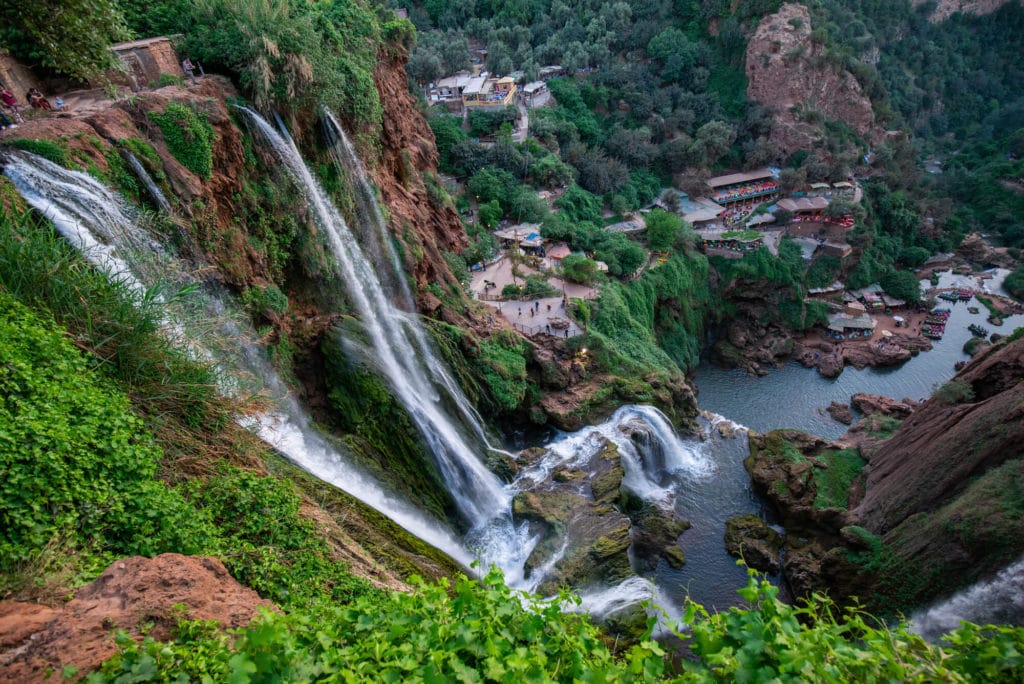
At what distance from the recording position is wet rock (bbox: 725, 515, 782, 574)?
54.1 feet

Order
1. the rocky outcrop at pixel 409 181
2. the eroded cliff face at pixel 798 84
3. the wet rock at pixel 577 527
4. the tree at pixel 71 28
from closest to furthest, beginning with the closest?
the tree at pixel 71 28 < the wet rock at pixel 577 527 < the rocky outcrop at pixel 409 181 < the eroded cliff face at pixel 798 84

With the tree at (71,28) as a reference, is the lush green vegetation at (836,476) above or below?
below

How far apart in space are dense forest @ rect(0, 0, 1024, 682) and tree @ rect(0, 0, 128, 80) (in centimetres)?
4

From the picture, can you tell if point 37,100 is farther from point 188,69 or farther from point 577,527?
point 577,527

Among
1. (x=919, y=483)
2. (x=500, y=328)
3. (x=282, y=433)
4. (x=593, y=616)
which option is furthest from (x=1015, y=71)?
(x=282, y=433)

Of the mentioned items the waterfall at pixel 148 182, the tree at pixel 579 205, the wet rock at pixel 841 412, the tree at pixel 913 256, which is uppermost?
the waterfall at pixel 148 182

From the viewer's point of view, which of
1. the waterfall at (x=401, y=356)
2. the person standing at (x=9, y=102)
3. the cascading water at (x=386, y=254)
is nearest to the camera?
the person standing at (x=9, y=102)

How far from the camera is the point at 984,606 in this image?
12.7 metres

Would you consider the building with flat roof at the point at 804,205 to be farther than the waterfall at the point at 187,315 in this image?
Yes

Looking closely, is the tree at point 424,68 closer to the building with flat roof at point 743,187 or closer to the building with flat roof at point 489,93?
the building with flat roof at point 489,93

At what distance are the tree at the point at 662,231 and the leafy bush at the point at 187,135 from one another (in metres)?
26.0

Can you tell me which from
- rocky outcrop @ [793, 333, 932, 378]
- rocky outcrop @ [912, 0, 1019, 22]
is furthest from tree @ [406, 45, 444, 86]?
rocky outcrop @ [912, 0, 1019, 22]

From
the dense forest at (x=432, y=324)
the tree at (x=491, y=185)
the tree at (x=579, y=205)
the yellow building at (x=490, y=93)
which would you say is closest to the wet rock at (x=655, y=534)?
the dense forest at (x=432, y=324)

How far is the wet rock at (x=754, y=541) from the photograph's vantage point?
16484 mm
